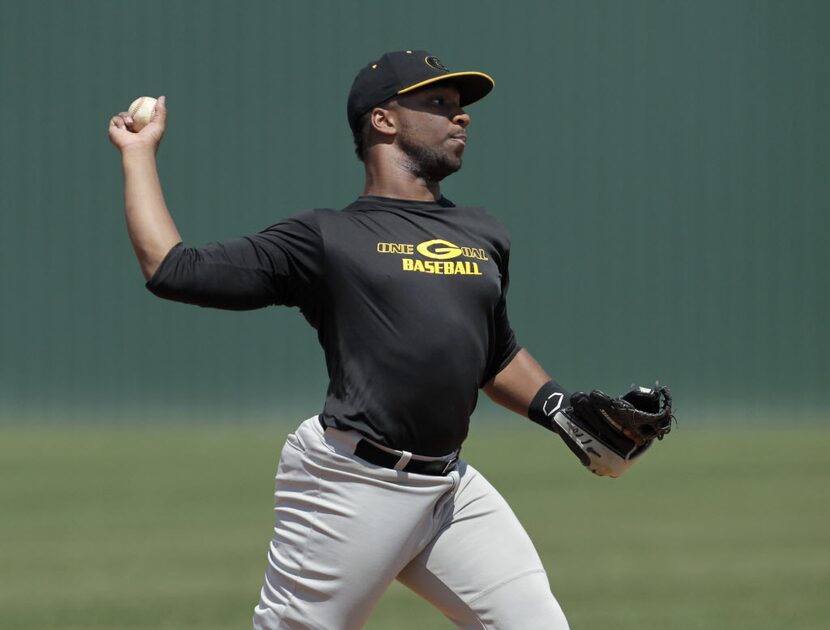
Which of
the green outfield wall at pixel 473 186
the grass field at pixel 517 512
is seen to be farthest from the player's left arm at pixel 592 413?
the green outfield wall at pixel 473 186

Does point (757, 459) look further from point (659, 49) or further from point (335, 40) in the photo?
point (335, 40)

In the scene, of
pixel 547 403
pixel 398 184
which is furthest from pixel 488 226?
A: pixel 547 403

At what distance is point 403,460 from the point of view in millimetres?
A: 3590

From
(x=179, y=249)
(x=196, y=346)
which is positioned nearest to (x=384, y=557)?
(x=179, y=249)

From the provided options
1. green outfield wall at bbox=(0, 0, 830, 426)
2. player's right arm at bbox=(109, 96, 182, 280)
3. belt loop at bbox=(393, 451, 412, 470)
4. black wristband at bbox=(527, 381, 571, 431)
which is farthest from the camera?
green outfield wall at bbox=(0, 0, 830, 426)

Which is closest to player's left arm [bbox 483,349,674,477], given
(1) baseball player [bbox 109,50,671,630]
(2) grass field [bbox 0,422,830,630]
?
(1) baseball player [bbox 109,50,671,630]

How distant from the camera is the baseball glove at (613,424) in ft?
12.9

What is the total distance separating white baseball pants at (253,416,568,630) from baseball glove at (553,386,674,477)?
1.42 ft

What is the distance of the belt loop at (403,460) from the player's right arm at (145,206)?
0.79 meters

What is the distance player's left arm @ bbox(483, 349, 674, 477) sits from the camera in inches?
155

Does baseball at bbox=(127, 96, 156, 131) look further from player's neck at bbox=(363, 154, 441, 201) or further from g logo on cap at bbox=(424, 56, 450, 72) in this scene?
g logo on cap at bbox=(424, 56, 450, 72)

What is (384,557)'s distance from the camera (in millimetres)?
3562

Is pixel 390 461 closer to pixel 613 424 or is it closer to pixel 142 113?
pixel 613 424

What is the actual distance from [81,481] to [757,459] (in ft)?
19.7
